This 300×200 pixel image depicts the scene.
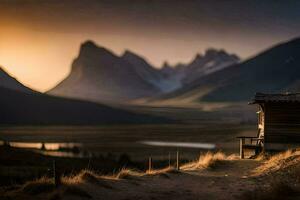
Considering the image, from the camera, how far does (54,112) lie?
162 m

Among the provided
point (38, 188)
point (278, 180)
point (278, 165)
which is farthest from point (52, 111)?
point (38, 188)

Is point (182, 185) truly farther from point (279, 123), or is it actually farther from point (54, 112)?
point (54, 112)

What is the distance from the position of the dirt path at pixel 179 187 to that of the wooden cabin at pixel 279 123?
261 inches

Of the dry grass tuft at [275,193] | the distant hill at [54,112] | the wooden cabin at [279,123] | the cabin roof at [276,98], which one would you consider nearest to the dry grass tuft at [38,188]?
the dry grass tuft at [275,193]

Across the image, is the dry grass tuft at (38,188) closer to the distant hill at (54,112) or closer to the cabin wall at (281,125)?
the cabin wall at (281,125)

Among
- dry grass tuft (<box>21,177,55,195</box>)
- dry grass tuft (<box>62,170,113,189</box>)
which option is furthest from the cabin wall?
dry grass tuft (<box>21,177,55,195</box>)

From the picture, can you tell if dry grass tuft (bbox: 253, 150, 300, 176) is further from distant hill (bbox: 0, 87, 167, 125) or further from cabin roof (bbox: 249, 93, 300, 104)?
distant hill (bbox: 0, 87, 167, 125)

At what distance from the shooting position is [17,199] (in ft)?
50.9

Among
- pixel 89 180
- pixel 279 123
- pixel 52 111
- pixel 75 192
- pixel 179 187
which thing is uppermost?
pixel 52 111

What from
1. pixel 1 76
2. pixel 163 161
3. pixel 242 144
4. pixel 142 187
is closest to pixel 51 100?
pixel 1 76

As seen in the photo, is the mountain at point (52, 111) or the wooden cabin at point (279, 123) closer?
the wooden cabin at point (279, 123)

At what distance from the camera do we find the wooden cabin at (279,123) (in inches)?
1190

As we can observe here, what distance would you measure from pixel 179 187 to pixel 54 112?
480ft

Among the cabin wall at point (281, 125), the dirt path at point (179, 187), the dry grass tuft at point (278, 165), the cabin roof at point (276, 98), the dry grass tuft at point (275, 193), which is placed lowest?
the dirt path at point (179, 187)
